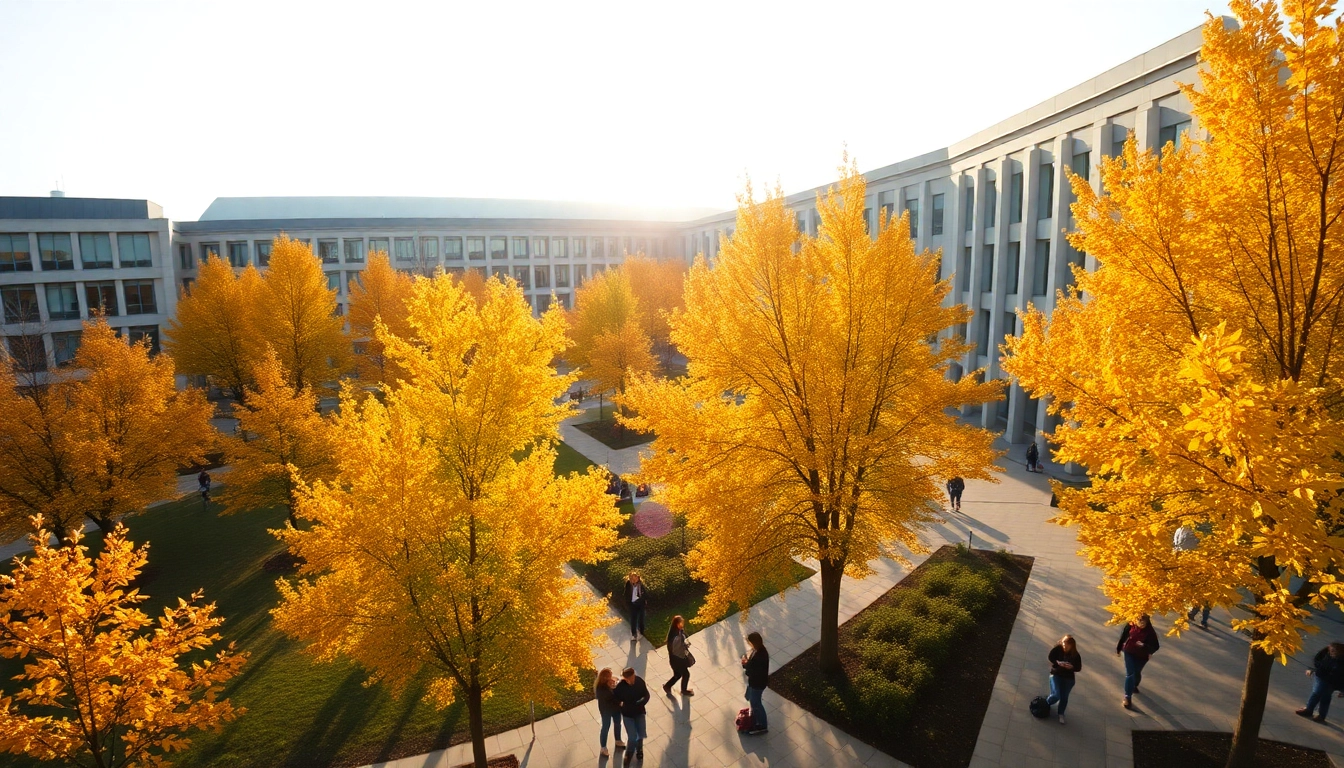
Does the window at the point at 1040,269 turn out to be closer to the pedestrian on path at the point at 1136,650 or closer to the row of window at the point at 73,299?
the pedestrian on path at the point at 1136,650

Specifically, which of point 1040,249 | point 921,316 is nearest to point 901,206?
point 1040,249

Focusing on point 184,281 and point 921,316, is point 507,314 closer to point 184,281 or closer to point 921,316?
point 921,316

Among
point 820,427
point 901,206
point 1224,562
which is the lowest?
point 1224,562

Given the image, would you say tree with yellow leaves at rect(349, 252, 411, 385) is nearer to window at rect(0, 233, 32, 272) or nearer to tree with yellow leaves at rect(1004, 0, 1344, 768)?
window at rect(0, 233, 32, 272)

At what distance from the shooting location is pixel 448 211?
80.1 metres

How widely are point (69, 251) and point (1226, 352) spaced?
5393 centimetres

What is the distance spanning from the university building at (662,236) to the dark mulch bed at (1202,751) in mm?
9525

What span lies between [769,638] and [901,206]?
29.0 m

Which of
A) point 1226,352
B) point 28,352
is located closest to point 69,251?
point 28,352

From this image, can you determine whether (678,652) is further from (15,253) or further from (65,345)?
(15,253)

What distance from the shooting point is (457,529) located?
28.1 ft

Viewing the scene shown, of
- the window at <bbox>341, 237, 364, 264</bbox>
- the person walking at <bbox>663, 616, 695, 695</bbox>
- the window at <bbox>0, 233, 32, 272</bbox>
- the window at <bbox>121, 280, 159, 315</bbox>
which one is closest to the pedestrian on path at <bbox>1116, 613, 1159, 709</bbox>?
the person walking at <bbox>663, 616, 695, 695</bbox>

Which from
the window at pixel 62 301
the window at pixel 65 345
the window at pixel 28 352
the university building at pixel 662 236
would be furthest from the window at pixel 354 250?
the window at pixel 28 352

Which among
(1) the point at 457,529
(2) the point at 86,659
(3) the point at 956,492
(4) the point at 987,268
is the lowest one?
(3) the point at 956,492
